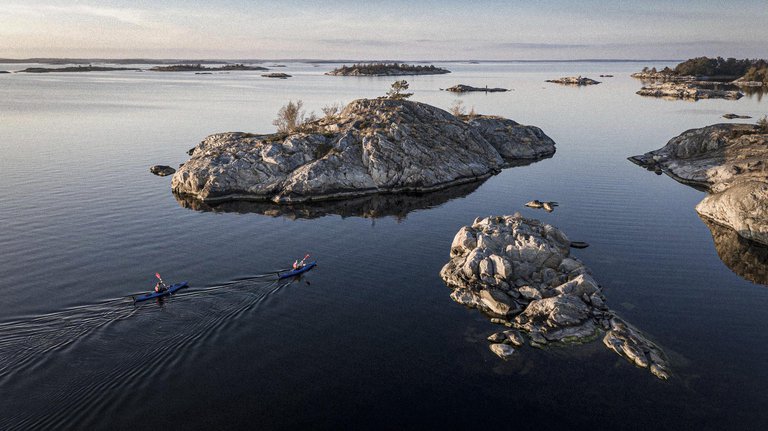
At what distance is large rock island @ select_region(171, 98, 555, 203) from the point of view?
71375 millimetres

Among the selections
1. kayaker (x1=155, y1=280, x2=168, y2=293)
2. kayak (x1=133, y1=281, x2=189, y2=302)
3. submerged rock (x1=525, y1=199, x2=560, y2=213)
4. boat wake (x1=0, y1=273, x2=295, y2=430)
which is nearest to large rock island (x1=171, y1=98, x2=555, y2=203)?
submerged rock (x1=525, y1=199, x2=560, y2=213)

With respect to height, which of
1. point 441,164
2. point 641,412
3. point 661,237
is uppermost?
point 441,164

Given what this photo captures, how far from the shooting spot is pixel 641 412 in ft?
88.4

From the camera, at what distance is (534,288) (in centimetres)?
4078

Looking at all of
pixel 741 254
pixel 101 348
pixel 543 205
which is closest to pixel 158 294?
pixel 101 348

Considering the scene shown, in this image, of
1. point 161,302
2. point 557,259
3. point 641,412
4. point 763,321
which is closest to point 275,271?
point 161,302

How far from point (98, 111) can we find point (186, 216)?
11623cm

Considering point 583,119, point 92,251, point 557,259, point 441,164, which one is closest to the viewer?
point 557,259

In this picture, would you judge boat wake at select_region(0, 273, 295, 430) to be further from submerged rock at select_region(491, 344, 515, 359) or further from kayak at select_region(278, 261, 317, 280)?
submerged rock at select_region(491, 344, 515, 359)

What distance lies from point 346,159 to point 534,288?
44.3m

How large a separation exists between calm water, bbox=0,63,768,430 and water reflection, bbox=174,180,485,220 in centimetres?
56

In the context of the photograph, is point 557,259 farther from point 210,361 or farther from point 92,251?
point 92,251

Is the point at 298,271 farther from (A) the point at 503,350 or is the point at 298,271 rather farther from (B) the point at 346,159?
(B) the point at 346,159

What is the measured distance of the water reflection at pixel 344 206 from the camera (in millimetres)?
64438
